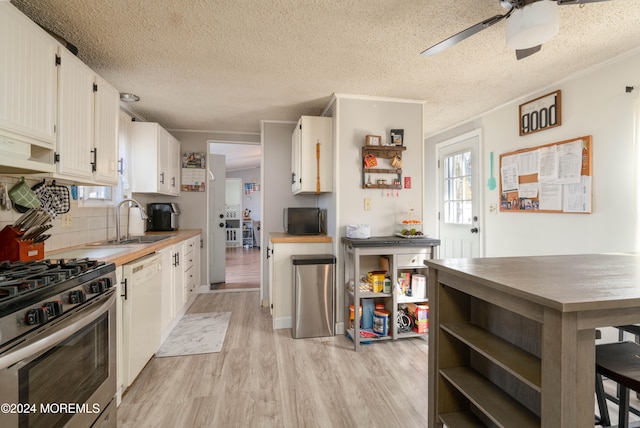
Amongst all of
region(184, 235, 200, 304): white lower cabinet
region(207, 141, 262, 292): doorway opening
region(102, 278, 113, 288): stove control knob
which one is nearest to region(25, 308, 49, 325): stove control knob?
region(102, 278, 113, 288): stove control knob

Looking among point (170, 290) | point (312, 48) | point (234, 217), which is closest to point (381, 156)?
point (312, 48)

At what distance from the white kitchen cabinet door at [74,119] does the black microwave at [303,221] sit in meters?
1.82

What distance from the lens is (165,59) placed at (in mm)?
2246

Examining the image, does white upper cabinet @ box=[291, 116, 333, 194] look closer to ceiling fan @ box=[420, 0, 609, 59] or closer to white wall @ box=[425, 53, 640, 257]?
ceiling fan @ box=[420, 0, 609, 59]

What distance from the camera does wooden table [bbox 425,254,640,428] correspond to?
0.89 m

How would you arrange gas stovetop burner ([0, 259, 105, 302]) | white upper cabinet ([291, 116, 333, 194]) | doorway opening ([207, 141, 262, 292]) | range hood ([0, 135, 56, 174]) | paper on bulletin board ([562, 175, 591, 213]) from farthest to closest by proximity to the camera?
doorway opening ([207, 141, 262, 292]) < white upper cabinet ([291, 116, 333, 194]) < paper on bulletin board ([562, 175, 591, 213]) < range hood ([0, 135, 56, 174]) < gas stovetop burner ([0, 259, 105, 302])

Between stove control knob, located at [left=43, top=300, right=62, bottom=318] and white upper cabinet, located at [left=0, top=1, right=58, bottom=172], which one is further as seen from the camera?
white upper cabinet, located at [left=0, top=1, right=58, bottom=172]

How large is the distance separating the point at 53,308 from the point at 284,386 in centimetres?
150

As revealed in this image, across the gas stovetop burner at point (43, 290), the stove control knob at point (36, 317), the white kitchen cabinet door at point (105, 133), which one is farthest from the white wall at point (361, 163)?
the stove control knob at point (36, 317)

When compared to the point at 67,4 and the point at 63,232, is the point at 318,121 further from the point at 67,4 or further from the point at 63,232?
the point at 63,232

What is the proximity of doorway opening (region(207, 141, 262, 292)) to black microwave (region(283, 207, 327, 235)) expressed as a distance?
1672 mm

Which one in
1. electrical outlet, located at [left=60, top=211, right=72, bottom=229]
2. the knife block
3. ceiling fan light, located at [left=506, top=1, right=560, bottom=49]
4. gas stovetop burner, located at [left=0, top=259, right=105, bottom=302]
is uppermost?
ceiling fan light, located at [left=506, top=1, right=560, bottom=49]

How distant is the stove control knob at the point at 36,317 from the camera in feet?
3.18

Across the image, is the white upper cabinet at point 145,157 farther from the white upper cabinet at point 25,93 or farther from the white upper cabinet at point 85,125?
the white upper cabinet at point 25,93
